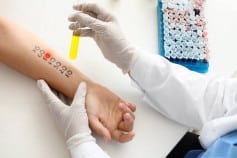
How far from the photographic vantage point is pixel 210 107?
2.99 ft

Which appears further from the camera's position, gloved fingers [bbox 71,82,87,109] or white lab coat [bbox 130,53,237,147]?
white lab coat [bbox 130,53,237,147]

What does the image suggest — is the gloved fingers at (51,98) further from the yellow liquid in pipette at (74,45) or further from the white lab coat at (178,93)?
the white lab coat at (178,93)

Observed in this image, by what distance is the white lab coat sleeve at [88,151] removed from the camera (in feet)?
2.40

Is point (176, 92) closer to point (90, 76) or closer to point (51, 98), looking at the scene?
point (90, 76)

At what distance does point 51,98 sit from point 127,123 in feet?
0.59

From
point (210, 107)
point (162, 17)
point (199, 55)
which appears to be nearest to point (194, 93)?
point (210, 107)

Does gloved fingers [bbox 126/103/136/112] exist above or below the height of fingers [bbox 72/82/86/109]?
below

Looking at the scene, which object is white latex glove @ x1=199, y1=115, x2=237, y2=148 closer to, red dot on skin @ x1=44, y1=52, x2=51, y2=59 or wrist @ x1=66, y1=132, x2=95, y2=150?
wrist @ x1=66, y1=132, x2=95, y2=150

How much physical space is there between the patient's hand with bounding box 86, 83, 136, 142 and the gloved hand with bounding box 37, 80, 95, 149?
0.03 m

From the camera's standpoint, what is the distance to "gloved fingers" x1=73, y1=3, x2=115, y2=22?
88 cm

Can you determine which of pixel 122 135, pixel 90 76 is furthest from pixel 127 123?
pixel 90 76

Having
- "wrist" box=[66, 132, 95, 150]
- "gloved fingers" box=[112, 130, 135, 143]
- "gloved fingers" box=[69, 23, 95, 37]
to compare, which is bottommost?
"gloved fingers" box=[112, 130, 135, 143]

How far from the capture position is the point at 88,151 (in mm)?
743

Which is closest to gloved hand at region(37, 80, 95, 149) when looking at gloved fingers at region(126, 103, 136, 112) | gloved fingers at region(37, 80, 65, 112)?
gloved fingers at region(37, 80, 65, 112)
